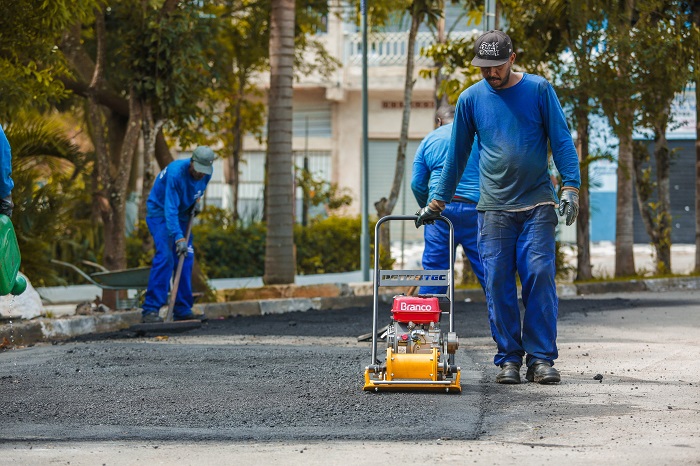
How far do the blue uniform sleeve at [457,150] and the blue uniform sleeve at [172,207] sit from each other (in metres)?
4.71

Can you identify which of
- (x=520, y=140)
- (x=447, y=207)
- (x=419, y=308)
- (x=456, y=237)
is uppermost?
(x=520, y=140)

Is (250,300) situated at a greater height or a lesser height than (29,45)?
lesser

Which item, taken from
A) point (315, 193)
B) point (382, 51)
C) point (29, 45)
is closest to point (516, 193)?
point (29, 45)

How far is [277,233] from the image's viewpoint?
1559 cm

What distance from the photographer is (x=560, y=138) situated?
7.53m

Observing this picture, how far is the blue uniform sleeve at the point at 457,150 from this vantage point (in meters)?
7.77

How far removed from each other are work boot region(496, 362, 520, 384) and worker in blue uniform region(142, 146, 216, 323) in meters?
5.02

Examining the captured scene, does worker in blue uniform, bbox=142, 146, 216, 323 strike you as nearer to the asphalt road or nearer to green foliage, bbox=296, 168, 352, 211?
the asphalt road

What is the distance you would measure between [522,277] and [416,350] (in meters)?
0.92

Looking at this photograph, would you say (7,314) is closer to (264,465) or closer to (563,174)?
(563,174)

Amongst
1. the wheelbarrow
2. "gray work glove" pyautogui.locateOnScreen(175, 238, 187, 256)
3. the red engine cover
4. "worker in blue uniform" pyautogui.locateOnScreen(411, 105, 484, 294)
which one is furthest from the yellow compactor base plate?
the wheelbarrow

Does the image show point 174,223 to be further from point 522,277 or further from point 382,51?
point 382,51

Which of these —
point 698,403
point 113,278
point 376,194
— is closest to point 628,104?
point 113,278

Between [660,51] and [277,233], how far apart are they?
587 centimetres
